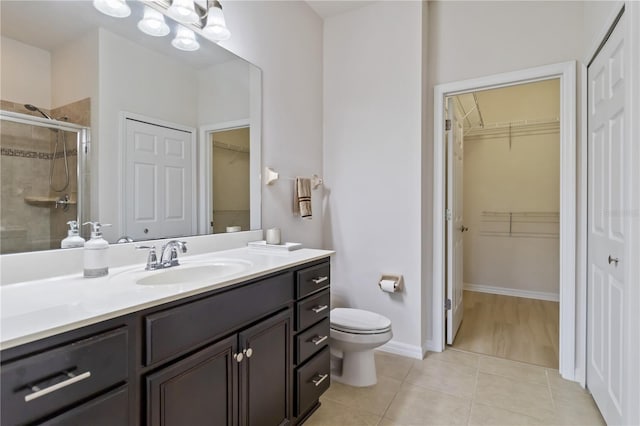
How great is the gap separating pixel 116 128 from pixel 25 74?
0.33 metres

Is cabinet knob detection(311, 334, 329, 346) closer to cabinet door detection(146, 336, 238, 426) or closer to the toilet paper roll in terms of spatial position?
cabinet door detection(146, 336, 238, 426)

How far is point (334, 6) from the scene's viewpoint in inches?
105

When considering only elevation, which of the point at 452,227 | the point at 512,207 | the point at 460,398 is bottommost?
the point at 460,398

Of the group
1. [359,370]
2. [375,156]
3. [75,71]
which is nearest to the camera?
[75,71]

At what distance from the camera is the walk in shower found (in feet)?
3.60

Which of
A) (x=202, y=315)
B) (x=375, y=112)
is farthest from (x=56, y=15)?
(x=375, y=112)

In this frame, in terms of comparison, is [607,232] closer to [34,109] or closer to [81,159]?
[81,159]

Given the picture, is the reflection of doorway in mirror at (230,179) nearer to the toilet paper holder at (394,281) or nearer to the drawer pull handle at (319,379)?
the drawer pull handle at (319,379)

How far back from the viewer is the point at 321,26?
285cm

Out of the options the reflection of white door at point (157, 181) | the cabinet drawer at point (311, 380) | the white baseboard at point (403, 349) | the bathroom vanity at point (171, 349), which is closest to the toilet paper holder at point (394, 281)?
the white baseboard at point (403, 349)

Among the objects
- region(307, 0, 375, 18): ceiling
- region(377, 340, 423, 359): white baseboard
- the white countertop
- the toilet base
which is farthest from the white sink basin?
region(307, 0, 375, 18): ceiling

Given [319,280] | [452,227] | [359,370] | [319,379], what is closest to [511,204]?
[452,227]

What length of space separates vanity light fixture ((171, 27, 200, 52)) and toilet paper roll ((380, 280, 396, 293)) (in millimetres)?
1979

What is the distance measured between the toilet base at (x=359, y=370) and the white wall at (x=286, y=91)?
93cm
